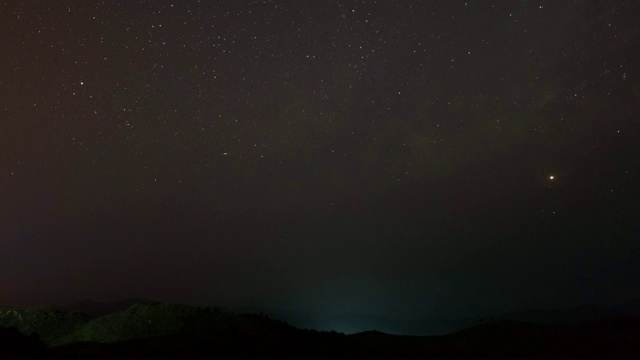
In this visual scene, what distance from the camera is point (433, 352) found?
25.2m

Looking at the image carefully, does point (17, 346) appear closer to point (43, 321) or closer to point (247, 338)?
point (247, 338)

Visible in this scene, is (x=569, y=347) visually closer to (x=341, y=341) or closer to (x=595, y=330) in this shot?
(x=595, y=330)

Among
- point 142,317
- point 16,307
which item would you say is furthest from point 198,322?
point 16,307

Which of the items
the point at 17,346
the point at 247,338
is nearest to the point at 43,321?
the point at 17,346

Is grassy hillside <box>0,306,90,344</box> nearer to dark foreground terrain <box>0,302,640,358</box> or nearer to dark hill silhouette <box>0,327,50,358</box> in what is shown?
dark foreground terrain <box>0,302,640,358</box>

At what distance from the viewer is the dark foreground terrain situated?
19.5 meters

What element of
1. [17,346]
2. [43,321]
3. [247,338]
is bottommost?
[17,346]

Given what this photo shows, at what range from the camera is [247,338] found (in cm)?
2178

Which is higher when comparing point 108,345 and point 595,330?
point 595,330

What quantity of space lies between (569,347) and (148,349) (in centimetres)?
1889

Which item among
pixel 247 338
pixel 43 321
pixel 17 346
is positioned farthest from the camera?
pixel 43 321

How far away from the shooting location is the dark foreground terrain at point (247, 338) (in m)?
19.5

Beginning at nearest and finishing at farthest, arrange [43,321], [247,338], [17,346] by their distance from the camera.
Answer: [17,346] < [247,338] < [43,321]

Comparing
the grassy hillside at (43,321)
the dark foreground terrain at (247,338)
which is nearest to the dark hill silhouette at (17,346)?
the dark foreground terrain at (247,338)
